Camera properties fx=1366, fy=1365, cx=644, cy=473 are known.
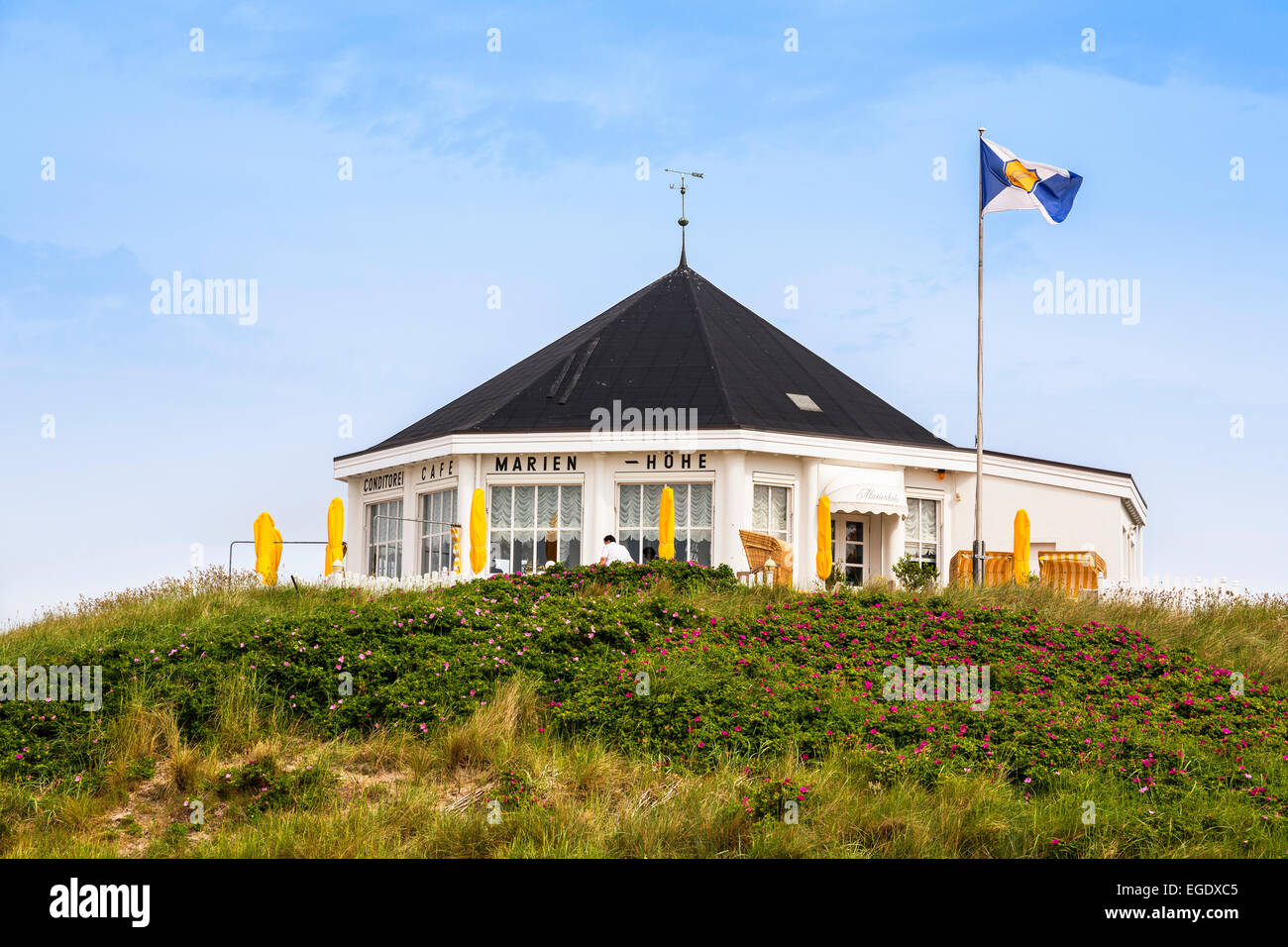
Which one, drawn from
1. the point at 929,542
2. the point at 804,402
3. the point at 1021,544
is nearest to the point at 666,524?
the point at 1021,544

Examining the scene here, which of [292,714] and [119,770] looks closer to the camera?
[119,770]

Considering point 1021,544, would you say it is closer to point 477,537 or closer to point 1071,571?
point 1071,571

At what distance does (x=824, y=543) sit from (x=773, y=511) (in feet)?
12.7

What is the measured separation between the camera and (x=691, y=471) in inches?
1059

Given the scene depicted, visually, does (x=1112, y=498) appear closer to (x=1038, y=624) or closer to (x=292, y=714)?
(x=1038, y=624)

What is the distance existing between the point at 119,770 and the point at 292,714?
77.3 inches

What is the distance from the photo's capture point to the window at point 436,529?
91.5 feet

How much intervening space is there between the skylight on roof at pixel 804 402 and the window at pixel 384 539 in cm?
879

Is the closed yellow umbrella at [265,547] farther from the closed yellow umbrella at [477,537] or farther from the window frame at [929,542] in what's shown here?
the window frame at [929,542]

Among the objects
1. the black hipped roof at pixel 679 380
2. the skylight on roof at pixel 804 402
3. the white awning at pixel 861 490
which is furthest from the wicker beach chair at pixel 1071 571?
the skylight on roof at pixel 804 402
